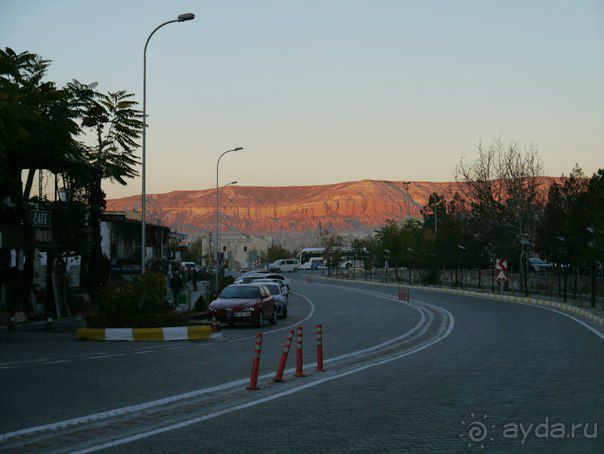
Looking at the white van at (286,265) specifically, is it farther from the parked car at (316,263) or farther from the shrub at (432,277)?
the shrub at (432,277)

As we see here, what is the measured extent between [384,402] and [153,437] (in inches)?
157

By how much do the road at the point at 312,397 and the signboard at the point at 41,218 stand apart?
12.4 meters

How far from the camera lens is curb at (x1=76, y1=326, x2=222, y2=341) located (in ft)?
86.9

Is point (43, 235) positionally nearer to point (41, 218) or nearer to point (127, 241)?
point (41, 218)

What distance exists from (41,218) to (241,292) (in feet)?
32.4

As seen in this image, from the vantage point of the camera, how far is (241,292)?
3312cm

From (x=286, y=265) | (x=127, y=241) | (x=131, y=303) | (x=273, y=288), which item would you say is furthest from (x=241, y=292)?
(x=286, y=265)

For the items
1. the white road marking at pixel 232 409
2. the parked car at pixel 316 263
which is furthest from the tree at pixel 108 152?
the parked car at pixel 316 263

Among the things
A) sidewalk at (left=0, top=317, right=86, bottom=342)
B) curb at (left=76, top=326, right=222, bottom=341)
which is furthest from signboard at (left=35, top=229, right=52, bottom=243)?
curb at (left=76, top=326, right=222, bottom=341)

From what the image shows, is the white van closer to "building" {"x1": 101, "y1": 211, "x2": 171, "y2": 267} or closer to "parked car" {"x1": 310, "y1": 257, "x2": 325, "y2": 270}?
"parked car" {"x1": 310, "y1": 257, "x2": 325, "y2": 270}

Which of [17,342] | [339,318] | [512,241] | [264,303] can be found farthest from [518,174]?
[17,342]

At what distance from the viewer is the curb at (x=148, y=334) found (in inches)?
1043

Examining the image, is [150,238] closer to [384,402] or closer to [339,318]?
[339,318]

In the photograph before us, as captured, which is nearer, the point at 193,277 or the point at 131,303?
the point at 131,303
